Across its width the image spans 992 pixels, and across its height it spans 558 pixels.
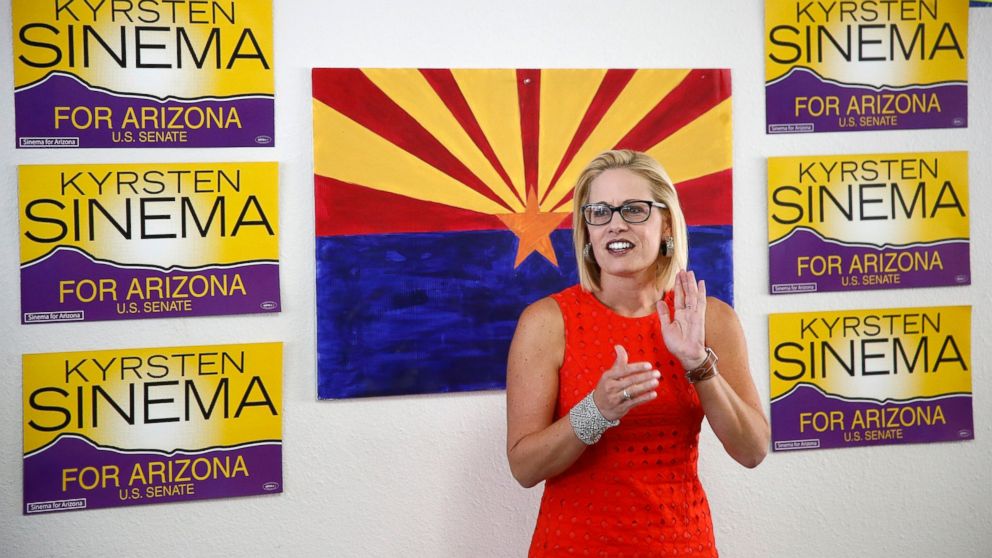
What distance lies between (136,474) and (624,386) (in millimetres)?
1170

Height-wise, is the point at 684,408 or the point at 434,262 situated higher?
the point at 434,262

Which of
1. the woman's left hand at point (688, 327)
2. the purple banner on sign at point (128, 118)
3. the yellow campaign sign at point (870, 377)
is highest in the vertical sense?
the purple banner on sign at point (128, 118)

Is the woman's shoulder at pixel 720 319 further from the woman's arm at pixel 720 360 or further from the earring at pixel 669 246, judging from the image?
the earring at pixel 669 246

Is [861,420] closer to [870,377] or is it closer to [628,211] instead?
[870,377]

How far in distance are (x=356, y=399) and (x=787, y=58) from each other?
53.6 inches

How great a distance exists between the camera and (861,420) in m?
2.33

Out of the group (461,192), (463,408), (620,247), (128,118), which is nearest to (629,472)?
(620,247)

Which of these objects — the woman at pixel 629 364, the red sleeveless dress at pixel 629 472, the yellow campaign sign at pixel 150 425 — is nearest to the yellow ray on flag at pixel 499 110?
the woman at pixel 629 364

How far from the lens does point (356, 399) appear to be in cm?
212

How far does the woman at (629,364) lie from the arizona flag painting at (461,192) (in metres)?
0.43

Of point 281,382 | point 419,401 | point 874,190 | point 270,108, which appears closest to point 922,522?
point 874,190

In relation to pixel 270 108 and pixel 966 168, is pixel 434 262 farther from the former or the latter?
pixel 966 168

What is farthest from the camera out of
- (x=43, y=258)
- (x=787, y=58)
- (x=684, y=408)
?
(x=787, y=58)

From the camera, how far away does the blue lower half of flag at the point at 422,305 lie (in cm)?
208
